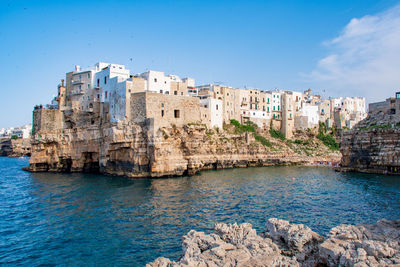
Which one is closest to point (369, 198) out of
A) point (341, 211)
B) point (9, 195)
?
point (341, 211)

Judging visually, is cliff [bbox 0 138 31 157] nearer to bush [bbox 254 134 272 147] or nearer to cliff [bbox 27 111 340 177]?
cliff [bbox 27 111 340 177]

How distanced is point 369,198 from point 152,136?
2191cm

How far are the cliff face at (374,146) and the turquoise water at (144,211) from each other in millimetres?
7234

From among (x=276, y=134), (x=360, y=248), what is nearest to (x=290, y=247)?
(x=360, y=248)

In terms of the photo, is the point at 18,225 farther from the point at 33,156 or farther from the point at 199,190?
the point at 33,156

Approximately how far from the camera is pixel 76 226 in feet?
54.4

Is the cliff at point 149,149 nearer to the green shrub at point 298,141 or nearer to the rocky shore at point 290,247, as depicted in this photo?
the green shrub at point 298,141

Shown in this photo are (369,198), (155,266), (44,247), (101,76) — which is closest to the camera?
(155,266)

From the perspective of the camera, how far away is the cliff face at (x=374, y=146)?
36719 mm

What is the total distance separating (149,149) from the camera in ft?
114

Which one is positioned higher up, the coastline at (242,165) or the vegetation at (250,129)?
the vegetation at (250,129)

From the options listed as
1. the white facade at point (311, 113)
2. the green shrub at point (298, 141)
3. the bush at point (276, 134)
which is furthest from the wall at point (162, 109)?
the white facade at point (311, 113)

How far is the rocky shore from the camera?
8.20 metres

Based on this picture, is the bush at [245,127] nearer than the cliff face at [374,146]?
No
